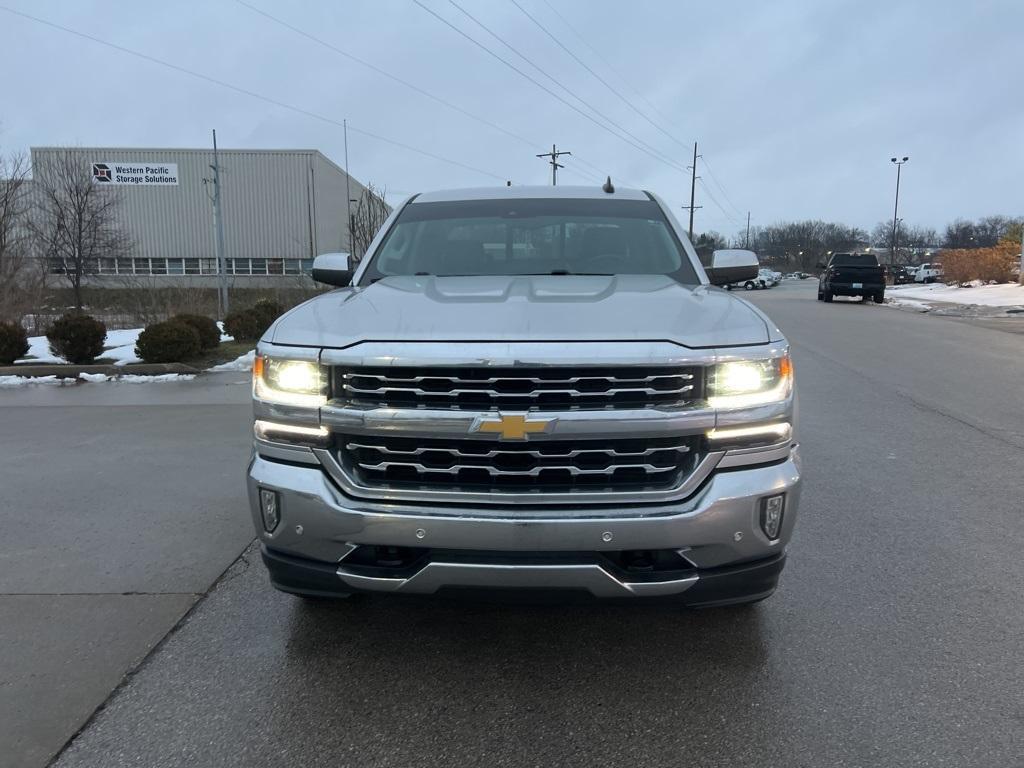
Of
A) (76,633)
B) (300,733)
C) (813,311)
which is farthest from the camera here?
(813,311)

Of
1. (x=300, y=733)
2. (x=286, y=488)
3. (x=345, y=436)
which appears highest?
(x=345, y=436)

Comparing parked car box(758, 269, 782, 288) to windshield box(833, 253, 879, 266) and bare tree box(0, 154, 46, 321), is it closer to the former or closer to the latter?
windshield box(833, 253, 879, 266)

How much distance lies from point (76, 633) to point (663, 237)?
11.8 feet

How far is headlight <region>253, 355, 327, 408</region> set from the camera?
8.94 feet

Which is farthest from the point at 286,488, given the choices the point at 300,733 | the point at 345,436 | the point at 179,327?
the point at 179,327

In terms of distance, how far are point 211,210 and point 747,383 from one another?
53149 millimetres

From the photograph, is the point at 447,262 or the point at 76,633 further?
the point at 447,262

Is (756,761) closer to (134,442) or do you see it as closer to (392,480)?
(392,480)

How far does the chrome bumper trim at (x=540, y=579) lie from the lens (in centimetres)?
253

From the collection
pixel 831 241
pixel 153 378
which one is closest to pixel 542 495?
pixel 153 378

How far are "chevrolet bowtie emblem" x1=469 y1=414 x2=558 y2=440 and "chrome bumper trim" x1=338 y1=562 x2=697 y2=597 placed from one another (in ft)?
1.47

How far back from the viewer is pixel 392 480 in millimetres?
2701

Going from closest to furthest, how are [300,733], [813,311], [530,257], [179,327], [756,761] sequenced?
[756,761], [300,733], [530,257], [179,327], [813,311]

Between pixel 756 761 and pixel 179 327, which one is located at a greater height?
pixel 179 327
